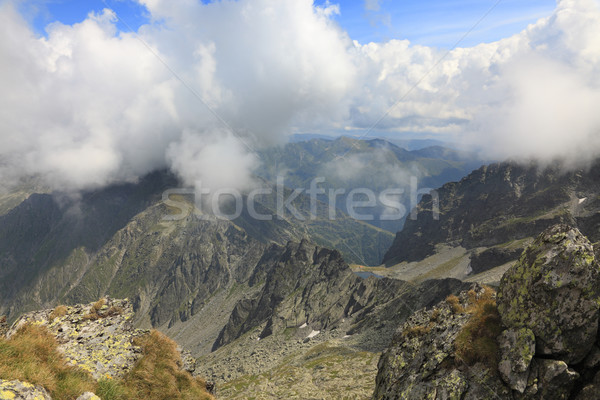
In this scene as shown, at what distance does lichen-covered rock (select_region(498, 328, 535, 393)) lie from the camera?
13430mm

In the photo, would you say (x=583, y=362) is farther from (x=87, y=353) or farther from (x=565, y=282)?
(x=87, y=353)

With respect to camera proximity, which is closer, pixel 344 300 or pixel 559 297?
pixel 559 297

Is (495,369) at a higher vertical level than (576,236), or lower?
lower

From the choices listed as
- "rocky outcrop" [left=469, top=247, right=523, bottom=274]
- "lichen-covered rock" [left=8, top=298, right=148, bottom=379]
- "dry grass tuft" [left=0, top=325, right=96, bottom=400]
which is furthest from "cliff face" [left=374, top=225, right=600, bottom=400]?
"rocky outcrop" [left=469, top=247, right=523, bottom=274]

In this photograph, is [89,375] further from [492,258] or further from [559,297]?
[492,258]

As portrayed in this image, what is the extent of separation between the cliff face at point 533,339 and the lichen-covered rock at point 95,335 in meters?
15.7

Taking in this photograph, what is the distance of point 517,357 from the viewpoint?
13.8 m

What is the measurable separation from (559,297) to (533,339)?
2.16m

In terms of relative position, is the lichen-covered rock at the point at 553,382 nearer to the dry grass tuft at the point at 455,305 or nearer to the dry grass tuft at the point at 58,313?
the dry grass tuft at the point at 455,305

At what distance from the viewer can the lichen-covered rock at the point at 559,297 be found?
13.3 m

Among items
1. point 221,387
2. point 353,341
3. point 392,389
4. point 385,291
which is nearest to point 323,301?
point 385,291

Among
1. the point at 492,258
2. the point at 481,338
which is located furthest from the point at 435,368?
the point at 492,258

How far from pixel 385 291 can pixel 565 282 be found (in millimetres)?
144075

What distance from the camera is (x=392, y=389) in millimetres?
18734
